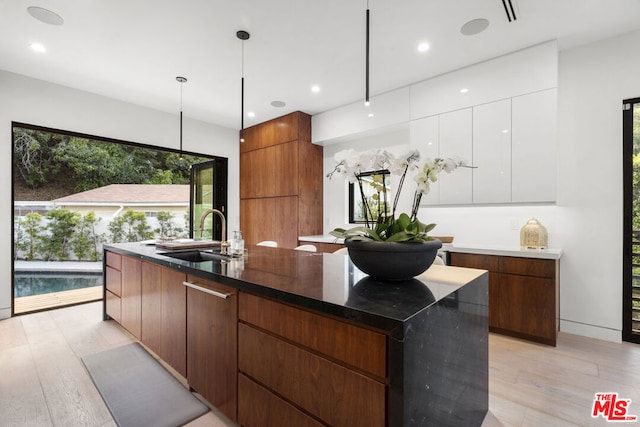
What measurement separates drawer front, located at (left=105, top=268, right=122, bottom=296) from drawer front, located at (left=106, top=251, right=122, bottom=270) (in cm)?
5

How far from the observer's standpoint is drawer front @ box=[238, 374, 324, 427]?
3.80 feet

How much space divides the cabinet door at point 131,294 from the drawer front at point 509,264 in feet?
9.56

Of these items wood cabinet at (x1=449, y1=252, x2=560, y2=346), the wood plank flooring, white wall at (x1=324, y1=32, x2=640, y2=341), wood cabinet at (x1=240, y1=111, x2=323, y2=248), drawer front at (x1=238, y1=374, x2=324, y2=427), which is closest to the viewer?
drawer front at (x1=238, y1=374, x2=324, y2=427)

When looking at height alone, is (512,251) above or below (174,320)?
above

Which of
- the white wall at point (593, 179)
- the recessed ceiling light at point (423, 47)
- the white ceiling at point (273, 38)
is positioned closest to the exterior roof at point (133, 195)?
the white ceiling at point (273, 38)

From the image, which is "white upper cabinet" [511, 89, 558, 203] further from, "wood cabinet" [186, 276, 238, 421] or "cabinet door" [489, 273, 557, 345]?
"wood cabinet" [186, 276, 238, 421]

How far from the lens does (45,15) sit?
2.40 metres

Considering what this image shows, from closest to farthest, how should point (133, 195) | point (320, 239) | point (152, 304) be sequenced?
1. point (152, 304)
2. point (320, 239)
3. point (133, 195)

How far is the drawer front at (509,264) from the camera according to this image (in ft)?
8.50

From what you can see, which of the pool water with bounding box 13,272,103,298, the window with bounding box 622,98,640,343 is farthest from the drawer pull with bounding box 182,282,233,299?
the pool water with bounding box 13,272,103,298

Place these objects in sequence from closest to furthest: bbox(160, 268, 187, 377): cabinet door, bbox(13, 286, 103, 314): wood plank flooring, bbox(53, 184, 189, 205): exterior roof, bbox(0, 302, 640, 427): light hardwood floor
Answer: bbox(0, 302, 640, 427): light hardwood floor, bbox(160, 268, 187, 377): cabinet door, bbox(13, 286, 103, 314): wood plank flooring, bbox(53, 184, 189, 205): exterior roof

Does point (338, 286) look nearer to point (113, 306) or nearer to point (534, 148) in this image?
point (534, 148)

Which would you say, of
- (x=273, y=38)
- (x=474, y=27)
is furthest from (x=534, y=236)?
(x=273, y=38)

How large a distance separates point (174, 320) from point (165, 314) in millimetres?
153
